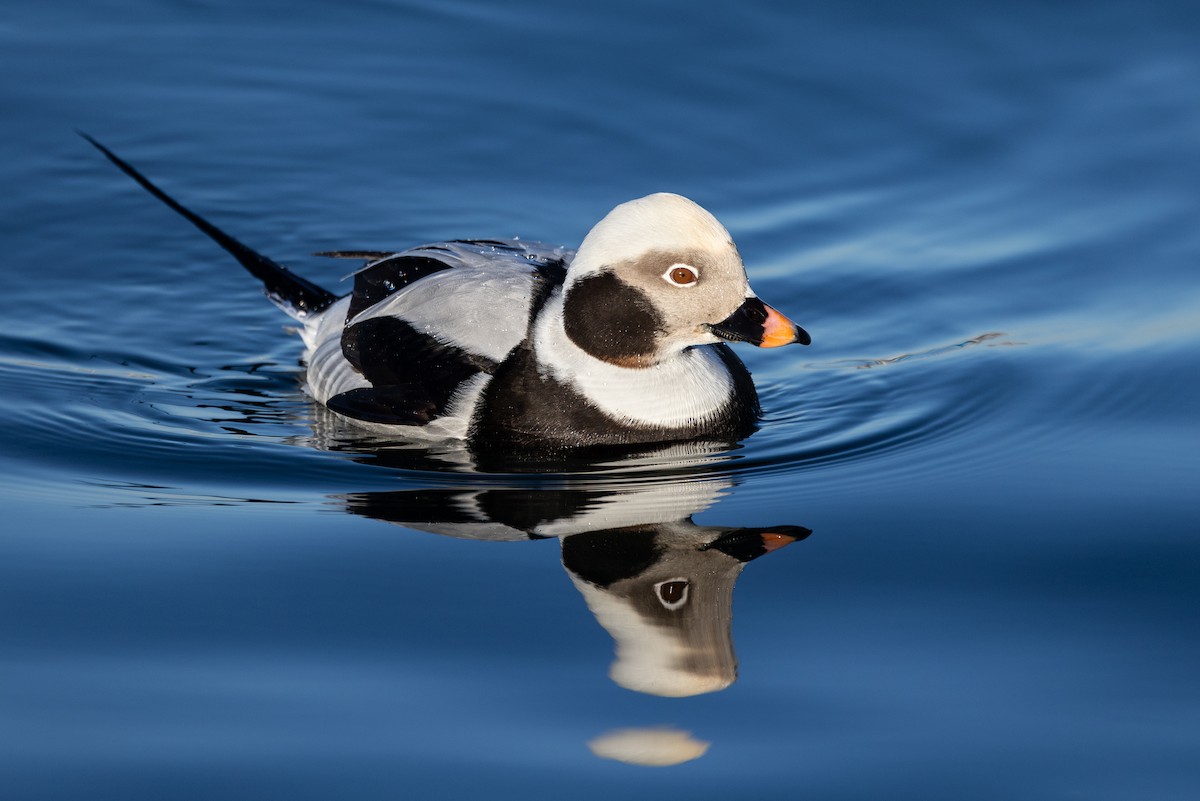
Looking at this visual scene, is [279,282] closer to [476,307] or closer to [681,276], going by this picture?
[476,307]

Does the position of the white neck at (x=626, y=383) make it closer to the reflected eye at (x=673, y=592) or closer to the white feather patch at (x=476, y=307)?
the white feather patch at (x=476, y=307)

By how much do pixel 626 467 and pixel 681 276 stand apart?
0.83 metres

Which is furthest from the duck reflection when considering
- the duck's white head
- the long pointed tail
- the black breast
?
the long pointed tail

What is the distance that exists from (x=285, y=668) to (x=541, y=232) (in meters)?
5.94

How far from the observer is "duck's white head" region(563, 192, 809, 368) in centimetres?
707

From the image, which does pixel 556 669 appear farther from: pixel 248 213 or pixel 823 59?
pixel 823 59

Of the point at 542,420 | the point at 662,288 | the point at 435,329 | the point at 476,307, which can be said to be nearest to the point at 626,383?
the point at 542,420

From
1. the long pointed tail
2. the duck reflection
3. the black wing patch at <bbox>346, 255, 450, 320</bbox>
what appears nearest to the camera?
the duck reflection

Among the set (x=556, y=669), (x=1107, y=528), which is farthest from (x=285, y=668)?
(x=1107, y=528)

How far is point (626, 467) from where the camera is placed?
23.4 ft

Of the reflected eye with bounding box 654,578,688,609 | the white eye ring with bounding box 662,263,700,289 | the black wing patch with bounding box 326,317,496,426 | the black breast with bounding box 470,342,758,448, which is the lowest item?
the reflected eye with bounding box 654,578,688,609

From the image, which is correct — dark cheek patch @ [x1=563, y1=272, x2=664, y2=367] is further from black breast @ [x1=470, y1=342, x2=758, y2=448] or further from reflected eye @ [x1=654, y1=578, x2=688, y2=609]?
reflected eye @ [x1=654, y1=578, x2=688, y2=609]

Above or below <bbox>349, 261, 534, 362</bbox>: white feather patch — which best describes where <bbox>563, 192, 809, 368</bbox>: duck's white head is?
below

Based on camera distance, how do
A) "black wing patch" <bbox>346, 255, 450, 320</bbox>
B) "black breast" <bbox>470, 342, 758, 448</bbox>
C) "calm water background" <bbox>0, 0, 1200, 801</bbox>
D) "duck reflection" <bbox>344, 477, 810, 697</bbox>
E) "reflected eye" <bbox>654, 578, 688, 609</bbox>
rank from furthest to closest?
1. "black wing patch" <bbox>346, 255, 450, 320</bbox>
2. "black breast" <bbox>470, 342, 758, 448</bbox>
3. "reflected eye" <bbox>654, 578, 688, 609</bbox>
4. "duck reflection" <bbox>344, 477, 810, 697</bbox>
5. "calm water background" <bbox>0, 0, 1200, 801</bbox>
